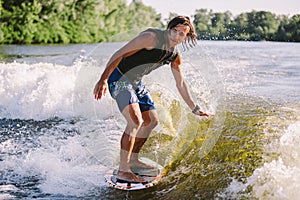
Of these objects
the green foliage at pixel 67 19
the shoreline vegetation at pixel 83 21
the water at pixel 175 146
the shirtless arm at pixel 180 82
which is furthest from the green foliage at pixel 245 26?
the green foliage at pixel 67 19

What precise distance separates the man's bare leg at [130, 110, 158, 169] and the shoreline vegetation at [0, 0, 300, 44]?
1264cm

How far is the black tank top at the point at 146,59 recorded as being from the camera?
3891mm

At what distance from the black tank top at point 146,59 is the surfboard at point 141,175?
101 centimetres

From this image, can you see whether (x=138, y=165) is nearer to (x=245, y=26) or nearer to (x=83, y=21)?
(x=245, y=26)

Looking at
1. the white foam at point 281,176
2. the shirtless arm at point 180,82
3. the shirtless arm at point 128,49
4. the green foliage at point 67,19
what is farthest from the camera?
the green foliage at point 67,19

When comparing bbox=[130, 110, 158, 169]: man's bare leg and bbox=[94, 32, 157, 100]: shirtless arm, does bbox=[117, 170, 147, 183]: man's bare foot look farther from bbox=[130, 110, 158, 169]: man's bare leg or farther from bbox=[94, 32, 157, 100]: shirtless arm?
bbox=[94, 32, 157, 100]: shirtless arm

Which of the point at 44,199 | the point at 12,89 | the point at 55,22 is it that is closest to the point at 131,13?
the point at 55,22

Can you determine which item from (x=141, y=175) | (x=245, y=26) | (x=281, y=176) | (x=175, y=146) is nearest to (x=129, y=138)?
(x=141, y=175)

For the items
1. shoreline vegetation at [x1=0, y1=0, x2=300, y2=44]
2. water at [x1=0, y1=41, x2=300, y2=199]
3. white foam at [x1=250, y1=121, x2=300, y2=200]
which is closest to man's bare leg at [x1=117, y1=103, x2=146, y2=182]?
water at [x1=0, y1=41, x2=300, y2=199]

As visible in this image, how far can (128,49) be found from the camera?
3830mm

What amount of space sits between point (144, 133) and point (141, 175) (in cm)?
44

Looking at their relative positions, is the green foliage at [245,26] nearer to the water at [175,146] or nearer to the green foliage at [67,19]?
the water at [175,146]

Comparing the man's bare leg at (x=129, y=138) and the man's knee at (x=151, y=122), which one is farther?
the man's knee at (x=151, y=122)

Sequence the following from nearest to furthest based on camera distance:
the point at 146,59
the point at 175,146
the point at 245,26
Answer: the point at 146,59
the point at 175,146
the point at 245,26
